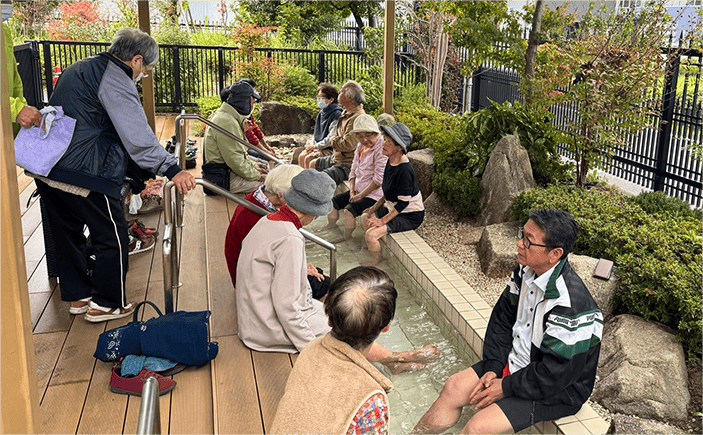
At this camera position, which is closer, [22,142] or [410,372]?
[22,142]

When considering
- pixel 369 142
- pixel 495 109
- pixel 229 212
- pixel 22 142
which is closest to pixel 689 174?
pixel 495 109

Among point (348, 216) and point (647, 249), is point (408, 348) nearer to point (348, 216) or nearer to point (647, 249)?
point (647, 249)

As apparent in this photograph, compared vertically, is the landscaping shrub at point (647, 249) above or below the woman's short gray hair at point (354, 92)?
below

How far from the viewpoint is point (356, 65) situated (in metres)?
14.9

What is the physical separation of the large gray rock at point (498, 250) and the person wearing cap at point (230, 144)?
2.47m

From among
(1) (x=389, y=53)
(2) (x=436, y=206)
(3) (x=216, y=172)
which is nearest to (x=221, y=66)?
(1) (x=389, y=53)

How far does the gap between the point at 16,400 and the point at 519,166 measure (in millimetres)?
5475

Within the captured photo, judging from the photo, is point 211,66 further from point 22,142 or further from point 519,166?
point 22,142

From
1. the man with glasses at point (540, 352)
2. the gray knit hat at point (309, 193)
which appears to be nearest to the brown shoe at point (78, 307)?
the gray knit hat at point (309, 193)

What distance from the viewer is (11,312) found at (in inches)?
56.5

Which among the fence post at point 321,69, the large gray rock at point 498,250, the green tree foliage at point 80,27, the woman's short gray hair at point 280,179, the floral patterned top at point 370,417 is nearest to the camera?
the floral patterned top at point 370,417

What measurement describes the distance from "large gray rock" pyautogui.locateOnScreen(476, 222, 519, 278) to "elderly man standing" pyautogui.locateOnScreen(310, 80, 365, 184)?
6.35 feet

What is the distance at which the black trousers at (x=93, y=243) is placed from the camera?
3561 millimetres

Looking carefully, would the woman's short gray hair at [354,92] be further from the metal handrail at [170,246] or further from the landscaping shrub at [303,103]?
the landscaping shrub at [303,103]
